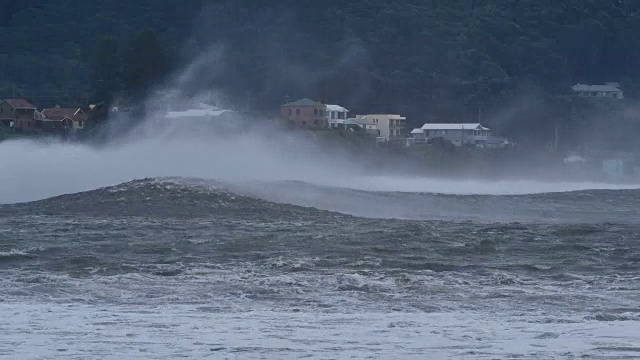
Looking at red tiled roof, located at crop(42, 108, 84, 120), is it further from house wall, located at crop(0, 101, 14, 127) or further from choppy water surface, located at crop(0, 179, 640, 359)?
choppy water surface, located at crop(0, 179, 640, 359)

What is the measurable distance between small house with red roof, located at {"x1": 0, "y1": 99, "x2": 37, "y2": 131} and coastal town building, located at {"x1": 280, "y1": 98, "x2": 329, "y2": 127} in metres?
9.27

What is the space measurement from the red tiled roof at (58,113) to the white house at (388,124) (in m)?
11.7

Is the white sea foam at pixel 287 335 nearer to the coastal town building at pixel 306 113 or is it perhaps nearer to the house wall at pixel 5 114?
the house wall at pixel 5 114

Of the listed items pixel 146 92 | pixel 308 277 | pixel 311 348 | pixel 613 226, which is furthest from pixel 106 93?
pixel 311 348

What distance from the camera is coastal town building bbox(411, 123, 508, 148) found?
1917 inches

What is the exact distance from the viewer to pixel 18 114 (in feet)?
139

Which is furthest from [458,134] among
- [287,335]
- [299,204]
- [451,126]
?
[287,335]

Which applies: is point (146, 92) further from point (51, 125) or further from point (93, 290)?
point (93, 290)

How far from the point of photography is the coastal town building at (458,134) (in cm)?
4869

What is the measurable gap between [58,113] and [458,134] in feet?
54.7

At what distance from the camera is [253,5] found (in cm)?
6600

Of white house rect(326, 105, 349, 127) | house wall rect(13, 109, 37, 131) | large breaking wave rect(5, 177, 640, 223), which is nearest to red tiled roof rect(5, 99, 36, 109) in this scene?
house wall rect(13, 109, 37, 131)

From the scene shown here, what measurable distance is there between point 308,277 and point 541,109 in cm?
4513

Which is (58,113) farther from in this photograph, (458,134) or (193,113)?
Result: (458,134)
